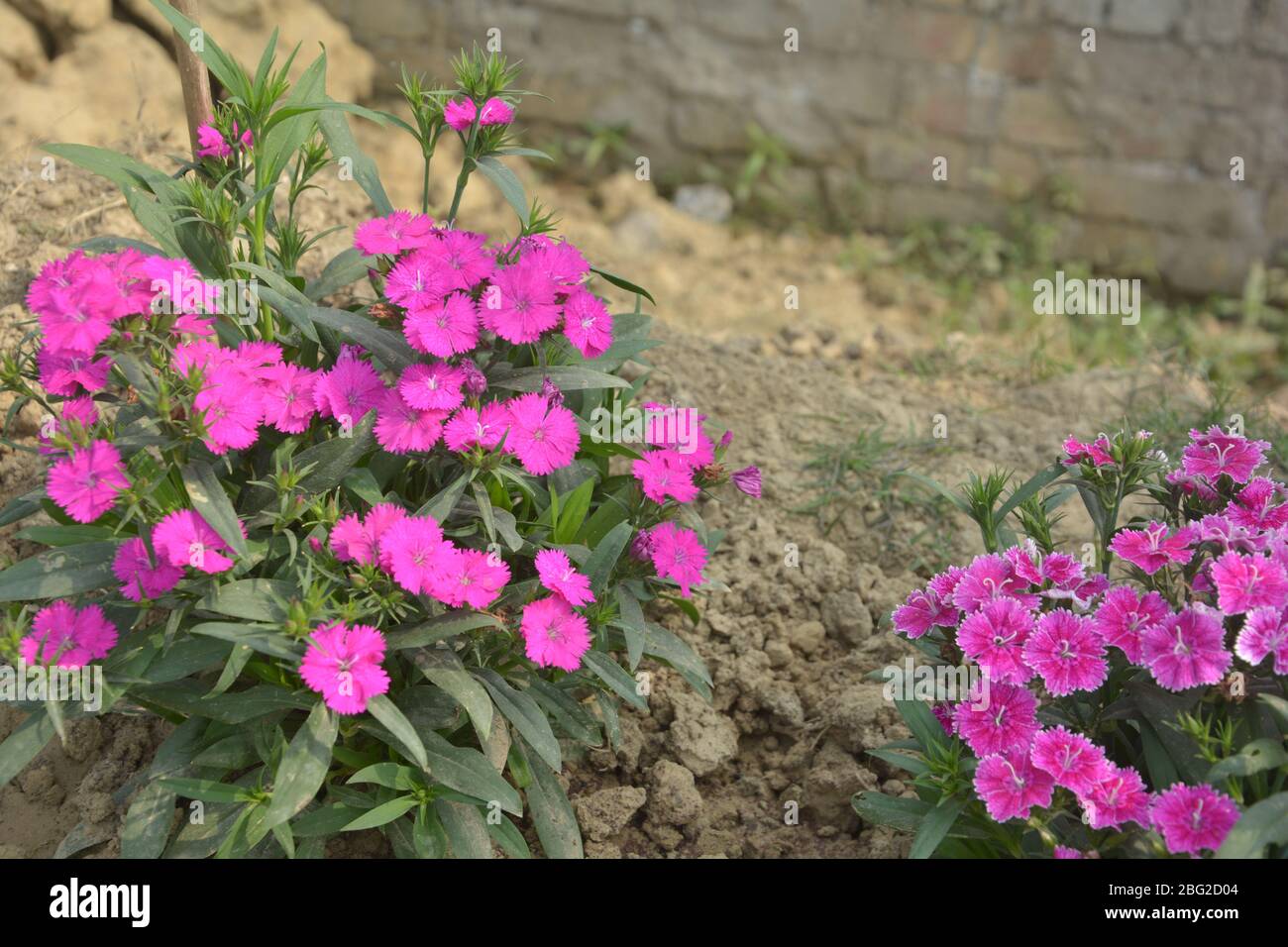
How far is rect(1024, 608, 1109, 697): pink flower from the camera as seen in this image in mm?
1825

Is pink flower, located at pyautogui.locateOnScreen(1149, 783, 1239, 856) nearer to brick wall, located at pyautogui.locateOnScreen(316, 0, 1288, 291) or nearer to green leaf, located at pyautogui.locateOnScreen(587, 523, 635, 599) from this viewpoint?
green leaf, located at pyautogui.locateOnScreen(587, 523, 635, 599)

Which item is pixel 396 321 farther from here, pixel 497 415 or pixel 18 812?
pixel 18 812

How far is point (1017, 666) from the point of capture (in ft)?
6.09

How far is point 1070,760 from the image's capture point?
1.75 m

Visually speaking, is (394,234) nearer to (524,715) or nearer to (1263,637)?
(524,715)

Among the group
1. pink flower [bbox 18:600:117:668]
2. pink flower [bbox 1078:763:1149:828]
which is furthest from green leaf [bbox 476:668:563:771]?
pink flower [bbox 1078:763:1149:828]

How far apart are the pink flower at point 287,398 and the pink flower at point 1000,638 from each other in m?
1.07

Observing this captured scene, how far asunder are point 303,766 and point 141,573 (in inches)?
14.5

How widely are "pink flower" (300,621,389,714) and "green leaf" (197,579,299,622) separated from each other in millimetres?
94

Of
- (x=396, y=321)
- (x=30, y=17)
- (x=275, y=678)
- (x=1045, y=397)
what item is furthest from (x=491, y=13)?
(x=275, y=678)

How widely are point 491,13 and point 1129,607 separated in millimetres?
3643

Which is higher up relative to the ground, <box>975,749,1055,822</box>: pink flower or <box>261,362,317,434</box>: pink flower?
<box>261,362,317,434</box>: pink flower

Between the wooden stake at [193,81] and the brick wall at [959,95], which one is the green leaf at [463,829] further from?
the brick wall at [959,95]
